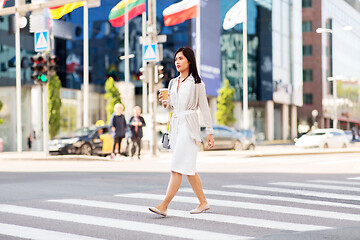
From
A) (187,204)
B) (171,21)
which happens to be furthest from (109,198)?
(171,21)

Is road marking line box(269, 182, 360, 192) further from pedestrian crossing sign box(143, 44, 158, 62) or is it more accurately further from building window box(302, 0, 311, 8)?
building window box(302, 0, 311, 8)

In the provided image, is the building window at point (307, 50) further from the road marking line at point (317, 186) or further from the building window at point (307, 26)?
the road marking line at point (317, 186)

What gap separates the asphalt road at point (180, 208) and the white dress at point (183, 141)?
0.60 m

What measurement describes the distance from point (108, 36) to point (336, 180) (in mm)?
42804

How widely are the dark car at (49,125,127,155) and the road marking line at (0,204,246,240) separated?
1806 centimetres

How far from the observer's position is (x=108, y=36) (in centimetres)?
5353

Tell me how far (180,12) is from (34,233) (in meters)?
28.4

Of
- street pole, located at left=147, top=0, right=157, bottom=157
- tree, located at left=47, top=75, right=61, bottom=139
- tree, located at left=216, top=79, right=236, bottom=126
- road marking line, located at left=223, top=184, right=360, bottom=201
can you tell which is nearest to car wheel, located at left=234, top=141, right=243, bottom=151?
street pole, located at left=147, top=0, right=157, bottom=157

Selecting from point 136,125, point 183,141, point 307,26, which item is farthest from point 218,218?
point 307,26

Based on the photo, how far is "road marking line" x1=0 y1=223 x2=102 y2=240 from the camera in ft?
Answer: 19.2

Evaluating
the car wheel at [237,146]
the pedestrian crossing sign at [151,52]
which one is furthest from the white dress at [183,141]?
the car wheel at [237,146]

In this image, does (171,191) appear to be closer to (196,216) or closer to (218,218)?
(196,216)

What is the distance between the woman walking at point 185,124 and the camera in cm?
709

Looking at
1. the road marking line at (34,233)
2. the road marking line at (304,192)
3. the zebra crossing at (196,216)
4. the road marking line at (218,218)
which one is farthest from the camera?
the road marking line at (304,192)
